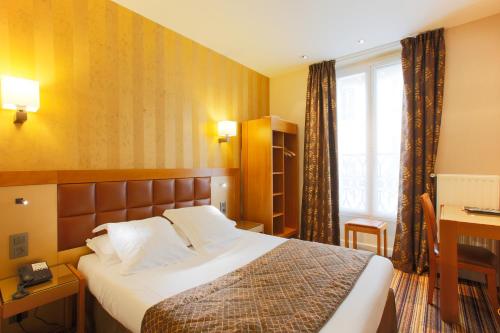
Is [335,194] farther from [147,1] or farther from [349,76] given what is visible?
[147,1]

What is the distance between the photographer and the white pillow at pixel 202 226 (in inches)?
84.4

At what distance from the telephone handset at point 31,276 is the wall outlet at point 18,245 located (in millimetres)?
89

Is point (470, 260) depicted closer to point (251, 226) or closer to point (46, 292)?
point (251, 226)

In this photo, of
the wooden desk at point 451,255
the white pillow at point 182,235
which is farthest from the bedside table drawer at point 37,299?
the wooden desk at point 451,255

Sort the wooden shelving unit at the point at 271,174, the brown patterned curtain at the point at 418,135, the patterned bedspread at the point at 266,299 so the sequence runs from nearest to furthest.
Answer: the patterned bedspread at the point at 266,299
the brown patterned curtain at the point at 418,135
the wooden shelving unit at the point at 271,174

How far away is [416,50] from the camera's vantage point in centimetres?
281

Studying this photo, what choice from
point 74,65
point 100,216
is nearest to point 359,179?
point 100,216

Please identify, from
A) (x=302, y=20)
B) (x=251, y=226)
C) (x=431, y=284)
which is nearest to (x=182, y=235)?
(x=251, y=226)

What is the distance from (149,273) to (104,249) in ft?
1.58

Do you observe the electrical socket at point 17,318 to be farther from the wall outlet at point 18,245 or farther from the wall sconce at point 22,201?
the wall sconce at point 22,201

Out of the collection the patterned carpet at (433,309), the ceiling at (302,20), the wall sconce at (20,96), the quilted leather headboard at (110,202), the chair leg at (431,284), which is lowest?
the patterned carpet at (433,309)

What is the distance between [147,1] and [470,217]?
333 cm

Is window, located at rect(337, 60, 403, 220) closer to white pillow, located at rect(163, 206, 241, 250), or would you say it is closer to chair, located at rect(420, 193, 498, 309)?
chair, located at rect(420, 193, 498, 309)

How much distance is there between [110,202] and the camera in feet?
6.91
